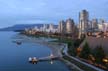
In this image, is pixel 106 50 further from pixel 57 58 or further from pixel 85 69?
pixel 57 58

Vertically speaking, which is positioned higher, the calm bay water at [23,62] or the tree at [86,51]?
the tree at [86,51]

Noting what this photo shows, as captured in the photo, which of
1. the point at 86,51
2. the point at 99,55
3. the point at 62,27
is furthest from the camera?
the point at 62,27

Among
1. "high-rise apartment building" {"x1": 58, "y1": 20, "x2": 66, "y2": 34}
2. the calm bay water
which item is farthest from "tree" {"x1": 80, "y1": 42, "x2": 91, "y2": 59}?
"high-rise apartment building" {"x1": 58, "y1": 20, "x2": 66, "y2": 34}

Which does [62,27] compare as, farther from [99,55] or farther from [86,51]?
[99,55]

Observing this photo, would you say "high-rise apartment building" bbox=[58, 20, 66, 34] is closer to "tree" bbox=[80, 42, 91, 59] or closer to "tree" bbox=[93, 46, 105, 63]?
"tree" bbox=[80, 42, 91, 59]

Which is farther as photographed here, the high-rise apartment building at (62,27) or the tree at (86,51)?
the high-rise apartment building at (62,27)

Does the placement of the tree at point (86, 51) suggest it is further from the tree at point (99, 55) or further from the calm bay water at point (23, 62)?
the tree at point (99, 55)

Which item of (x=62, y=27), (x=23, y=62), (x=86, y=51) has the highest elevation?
(x=62, y=27)

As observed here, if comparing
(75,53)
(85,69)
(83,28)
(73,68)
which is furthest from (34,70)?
(83,28)

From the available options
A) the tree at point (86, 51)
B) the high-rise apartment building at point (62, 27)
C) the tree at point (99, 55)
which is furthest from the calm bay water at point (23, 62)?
the high-rise apartment building at point (62, 27)

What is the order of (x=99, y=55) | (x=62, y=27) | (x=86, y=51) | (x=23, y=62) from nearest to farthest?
(x=99, y=55) → (x=86, y=51) → (x=23, y=62) → (x=62, y=27)

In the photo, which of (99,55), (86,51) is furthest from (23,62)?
(99,55)
